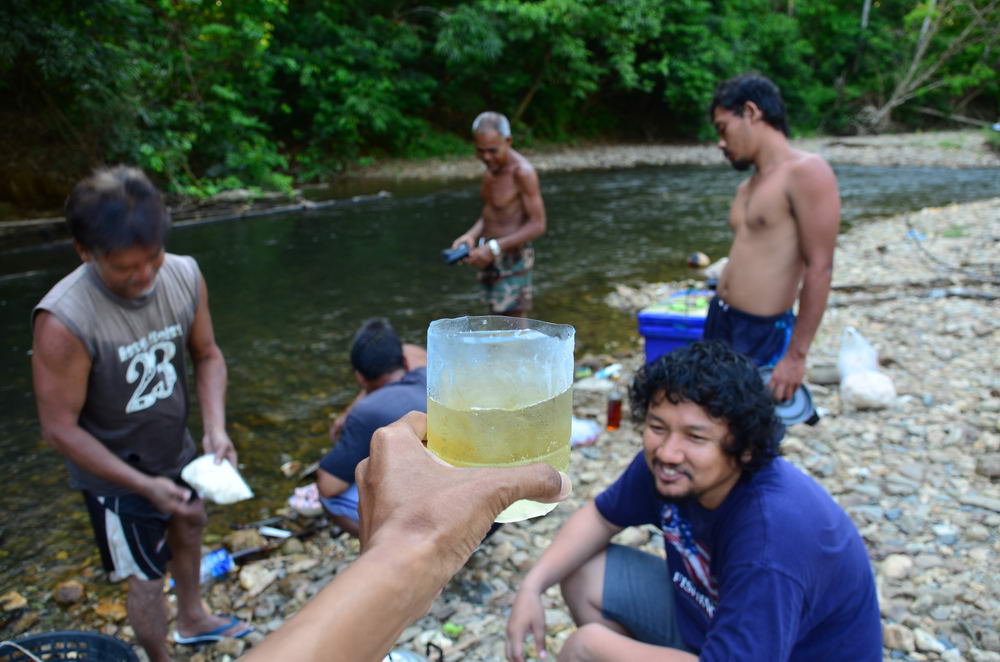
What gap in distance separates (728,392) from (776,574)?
21.9 inches

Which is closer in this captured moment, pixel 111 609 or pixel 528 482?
pixel 528 482

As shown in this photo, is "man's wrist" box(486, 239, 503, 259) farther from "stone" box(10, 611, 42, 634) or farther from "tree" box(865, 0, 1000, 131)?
"tree" box(865, 0, 1000, 131)

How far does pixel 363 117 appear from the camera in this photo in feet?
69.4

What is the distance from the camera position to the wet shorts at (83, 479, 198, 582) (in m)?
2.66

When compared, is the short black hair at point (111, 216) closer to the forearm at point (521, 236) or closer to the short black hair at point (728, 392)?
the short black hair at point (728, 392)

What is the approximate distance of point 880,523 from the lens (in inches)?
134

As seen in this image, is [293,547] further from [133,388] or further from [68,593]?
[133,388]

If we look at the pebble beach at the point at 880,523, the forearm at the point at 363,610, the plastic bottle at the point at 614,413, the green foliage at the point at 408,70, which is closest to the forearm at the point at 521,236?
the pebble beach at the point at 880,523

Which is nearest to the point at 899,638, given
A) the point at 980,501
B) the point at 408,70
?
the point at 980,501

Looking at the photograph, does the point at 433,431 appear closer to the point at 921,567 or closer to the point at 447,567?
the point at 447,567

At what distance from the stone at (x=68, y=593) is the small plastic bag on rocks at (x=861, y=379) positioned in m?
4.91

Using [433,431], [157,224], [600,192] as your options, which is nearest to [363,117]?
[600,192]

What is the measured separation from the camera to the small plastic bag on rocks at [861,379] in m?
4.65

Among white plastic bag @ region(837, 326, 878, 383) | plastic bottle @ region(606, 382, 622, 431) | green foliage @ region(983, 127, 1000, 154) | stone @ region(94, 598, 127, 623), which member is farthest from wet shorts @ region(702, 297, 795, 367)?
green foliage @ region(983, 127, 1000, 154)
